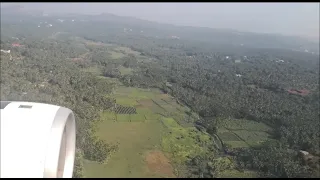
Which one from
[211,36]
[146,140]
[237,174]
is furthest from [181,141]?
[211,36]

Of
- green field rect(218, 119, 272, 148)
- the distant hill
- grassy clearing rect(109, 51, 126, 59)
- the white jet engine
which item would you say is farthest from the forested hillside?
the distant hill

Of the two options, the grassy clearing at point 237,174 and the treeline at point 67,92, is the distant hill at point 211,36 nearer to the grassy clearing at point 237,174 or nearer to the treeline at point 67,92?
the treeline at point 67,92

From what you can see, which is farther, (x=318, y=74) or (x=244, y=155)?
(x=318, y=74)

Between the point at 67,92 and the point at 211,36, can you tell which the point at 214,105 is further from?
the point at 211,36

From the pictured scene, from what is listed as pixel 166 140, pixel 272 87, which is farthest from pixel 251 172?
pixel 272 87

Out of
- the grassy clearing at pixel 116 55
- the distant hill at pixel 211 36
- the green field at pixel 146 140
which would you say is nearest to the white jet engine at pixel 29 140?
the green field at pixel 146 140

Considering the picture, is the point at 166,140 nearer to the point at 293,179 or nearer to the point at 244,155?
the point at 244,155
